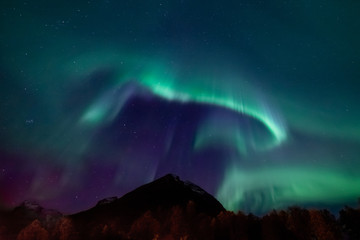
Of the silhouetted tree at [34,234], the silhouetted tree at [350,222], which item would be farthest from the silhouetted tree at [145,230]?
the silhouetted tree at [350,222]

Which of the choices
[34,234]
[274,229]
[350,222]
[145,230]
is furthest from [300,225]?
[34,234]

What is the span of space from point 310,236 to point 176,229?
142 feet

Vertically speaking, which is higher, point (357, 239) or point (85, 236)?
point (357, 239)

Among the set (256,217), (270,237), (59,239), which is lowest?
(256,217)

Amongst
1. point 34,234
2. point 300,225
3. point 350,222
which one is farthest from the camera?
point 350,222

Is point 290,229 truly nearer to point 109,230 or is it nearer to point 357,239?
point 357,239

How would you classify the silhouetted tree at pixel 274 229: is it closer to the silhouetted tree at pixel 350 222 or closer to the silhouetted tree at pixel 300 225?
the silhouetted tree at pixel 300 225

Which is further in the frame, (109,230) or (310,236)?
(310,236)

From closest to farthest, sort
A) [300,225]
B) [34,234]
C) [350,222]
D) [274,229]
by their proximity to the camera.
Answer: [34,234], [274,229], [300,225], [350,222]

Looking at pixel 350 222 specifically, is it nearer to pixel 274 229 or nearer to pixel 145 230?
pixel 274 229

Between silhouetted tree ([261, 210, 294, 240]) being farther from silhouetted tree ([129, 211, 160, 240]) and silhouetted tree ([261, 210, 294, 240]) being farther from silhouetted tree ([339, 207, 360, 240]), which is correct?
silhouetted tree ([129, 211, 160, 240])

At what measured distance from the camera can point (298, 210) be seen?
4151 inches

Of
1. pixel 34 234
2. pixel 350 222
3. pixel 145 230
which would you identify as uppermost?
pixel 350 222

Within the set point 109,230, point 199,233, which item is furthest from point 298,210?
point 109,230
